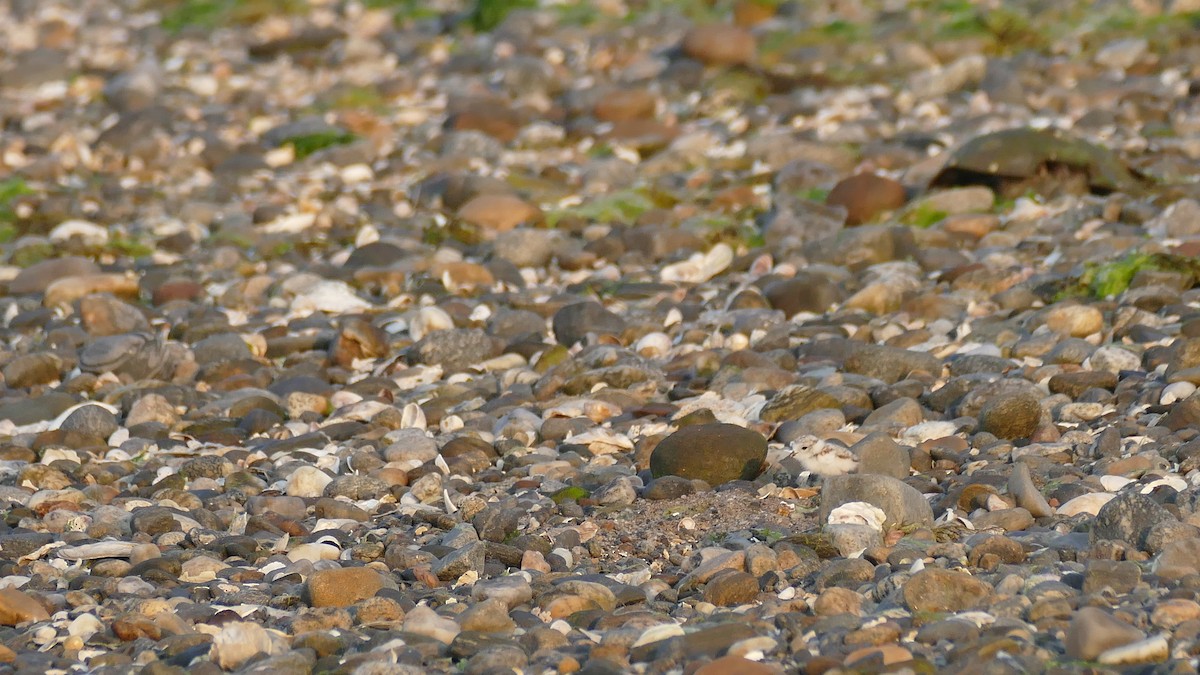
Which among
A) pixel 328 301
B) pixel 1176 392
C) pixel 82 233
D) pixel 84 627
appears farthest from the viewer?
pixel 82 233

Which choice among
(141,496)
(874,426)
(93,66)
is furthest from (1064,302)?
(93,66)

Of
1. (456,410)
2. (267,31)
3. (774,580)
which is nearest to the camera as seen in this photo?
(774,580)

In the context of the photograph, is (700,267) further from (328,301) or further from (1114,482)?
(1114,482)

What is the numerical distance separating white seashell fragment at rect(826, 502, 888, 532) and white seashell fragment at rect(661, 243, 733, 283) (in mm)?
3559

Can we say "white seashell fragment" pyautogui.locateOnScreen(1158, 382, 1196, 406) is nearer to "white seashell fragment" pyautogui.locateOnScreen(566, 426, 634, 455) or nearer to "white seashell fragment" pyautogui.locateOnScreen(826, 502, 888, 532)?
"white seashell fragment" pyautogui.locateOnScreen(826, 502, 888, 532)

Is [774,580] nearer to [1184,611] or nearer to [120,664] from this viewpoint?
[1184,611]

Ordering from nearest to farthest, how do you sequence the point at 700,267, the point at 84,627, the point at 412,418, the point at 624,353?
the point at 84,627
the point at 412,418
the point at 624,353
the point at 700,267

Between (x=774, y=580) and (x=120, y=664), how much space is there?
5.32 feet

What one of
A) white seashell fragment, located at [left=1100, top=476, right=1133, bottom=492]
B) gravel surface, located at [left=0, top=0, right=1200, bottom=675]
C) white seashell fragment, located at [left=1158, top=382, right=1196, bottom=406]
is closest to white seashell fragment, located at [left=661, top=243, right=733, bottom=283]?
gravel surface, located at [left=0, top=0, right=1200, bottom=675]

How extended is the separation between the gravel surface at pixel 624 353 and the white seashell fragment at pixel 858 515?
0.04 ft

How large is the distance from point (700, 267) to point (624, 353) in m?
1.62

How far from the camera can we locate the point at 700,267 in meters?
7.66

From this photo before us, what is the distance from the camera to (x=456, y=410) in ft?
18.9

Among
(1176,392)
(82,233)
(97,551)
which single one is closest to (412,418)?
(97,551)
